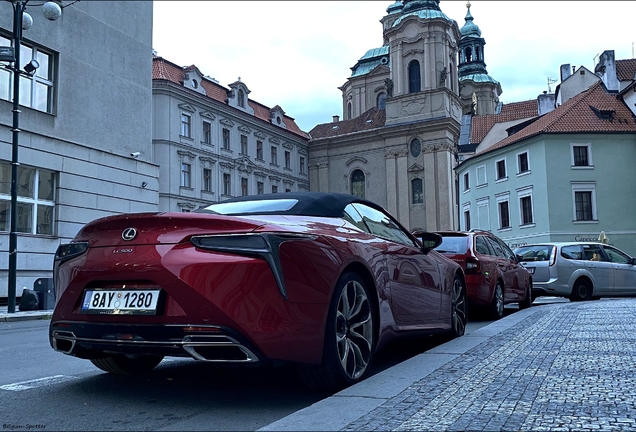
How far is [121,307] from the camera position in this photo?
12.6ft

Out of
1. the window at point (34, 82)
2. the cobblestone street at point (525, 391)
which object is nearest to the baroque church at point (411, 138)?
the window at point (34, 82)

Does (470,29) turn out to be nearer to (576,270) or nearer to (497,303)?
(576,270)

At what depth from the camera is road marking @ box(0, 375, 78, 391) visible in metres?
4.59

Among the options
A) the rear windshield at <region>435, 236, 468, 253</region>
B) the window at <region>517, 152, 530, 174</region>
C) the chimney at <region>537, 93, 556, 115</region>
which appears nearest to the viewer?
the rear windshield at <region>435, 236, 468, 253</region>

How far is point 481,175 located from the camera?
4588cm

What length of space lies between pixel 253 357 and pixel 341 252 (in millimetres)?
987

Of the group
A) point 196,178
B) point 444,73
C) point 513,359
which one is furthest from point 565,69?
point 513,359

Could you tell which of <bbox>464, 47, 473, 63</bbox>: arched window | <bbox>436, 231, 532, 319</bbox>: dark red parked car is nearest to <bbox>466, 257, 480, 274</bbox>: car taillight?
<bbox>436, 231, 532, 319</bbox>: dark red parked car

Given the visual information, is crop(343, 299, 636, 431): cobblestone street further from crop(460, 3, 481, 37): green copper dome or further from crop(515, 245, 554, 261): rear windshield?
crop(460, 3, 481, 37): green copper dome

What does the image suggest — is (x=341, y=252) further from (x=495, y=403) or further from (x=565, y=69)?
(x=565, y=69)

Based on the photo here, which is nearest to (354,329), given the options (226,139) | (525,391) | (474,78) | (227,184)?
(525,391)

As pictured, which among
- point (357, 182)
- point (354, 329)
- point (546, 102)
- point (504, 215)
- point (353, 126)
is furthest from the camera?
point (353, 126)

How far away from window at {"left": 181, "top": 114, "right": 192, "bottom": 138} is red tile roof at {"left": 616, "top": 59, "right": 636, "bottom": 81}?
31.0 meters

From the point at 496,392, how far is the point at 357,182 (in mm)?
64552
